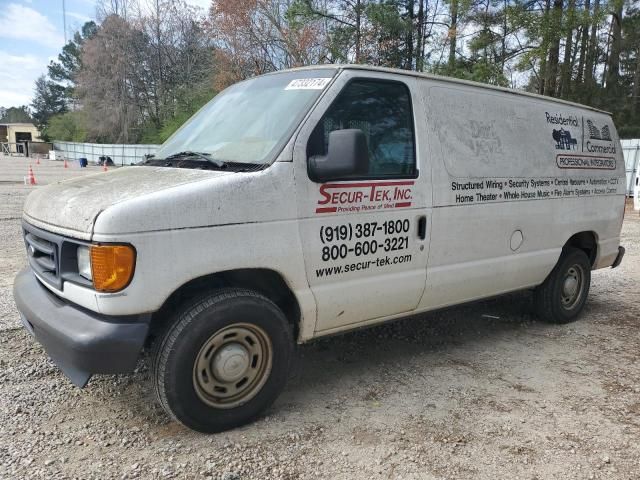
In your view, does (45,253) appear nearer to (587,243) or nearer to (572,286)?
(572,286)

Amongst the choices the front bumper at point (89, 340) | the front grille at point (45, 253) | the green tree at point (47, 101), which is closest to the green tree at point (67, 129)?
the green tree at point (47, 101)

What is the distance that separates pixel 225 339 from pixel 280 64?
2640 cm

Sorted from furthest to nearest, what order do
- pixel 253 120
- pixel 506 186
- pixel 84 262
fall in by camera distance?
pixel 506 186, pixel 253 120, pixel 84 262

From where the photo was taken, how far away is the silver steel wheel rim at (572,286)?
5180mm

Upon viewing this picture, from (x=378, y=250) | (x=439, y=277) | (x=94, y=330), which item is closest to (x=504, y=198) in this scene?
(x=439, y=277)

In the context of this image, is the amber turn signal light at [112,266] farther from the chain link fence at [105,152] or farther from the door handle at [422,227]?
the chain link fence at [105,152]

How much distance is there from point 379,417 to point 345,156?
1.63 m

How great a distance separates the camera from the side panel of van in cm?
384

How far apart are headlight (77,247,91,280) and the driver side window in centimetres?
147

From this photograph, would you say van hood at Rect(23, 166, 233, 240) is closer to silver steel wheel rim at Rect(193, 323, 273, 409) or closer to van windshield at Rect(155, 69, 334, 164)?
van windshield at Rect(155, 69, 334, 164)

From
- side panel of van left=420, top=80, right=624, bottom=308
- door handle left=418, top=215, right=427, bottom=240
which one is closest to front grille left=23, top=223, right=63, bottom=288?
door handle left=418, top=215, right=427, bottom=240

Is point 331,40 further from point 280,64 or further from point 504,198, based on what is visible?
point 504,198

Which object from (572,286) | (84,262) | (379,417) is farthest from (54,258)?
(572,286)

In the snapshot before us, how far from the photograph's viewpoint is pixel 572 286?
5.27 meters
